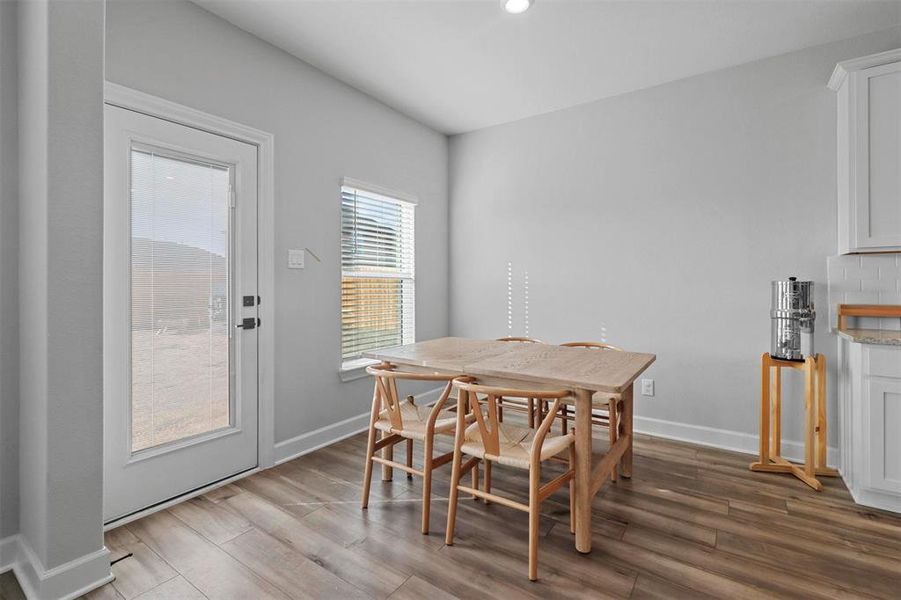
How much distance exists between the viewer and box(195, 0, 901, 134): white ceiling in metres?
2.49

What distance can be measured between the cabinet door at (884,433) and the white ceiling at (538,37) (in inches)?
85.6

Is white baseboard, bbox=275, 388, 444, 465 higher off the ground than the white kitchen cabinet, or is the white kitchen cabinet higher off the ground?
the white kitchen cabinet

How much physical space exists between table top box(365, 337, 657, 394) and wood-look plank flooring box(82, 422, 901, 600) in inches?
30.2

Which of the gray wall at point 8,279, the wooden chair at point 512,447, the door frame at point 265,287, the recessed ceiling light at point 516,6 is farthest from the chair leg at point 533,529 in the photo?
the recessed ceiling light at point 516,6

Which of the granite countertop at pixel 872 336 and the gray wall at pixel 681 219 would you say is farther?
the gray wall at pixel 681 219

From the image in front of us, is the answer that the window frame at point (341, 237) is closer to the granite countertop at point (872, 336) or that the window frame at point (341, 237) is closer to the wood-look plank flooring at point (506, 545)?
the wood-look plank flooring at point (506, 545)

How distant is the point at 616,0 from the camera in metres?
2.42

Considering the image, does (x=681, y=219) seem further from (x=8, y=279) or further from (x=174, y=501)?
(x=8, y=279)

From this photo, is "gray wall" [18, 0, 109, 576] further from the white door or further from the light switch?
the light switch

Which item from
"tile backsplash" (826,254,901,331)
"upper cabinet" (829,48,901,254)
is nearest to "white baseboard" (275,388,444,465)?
"tile backsplash" (826,254,901,331)

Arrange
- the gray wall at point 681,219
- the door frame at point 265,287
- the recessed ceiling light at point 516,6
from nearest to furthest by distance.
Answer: the recessed ceiling light at point 516,6, the door frame at point 265,287, the gray wall at point 681,219

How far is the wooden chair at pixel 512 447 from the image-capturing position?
5.91ft

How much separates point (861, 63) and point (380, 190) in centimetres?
328

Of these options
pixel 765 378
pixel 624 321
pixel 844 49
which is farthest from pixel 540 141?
pixel 765 378
